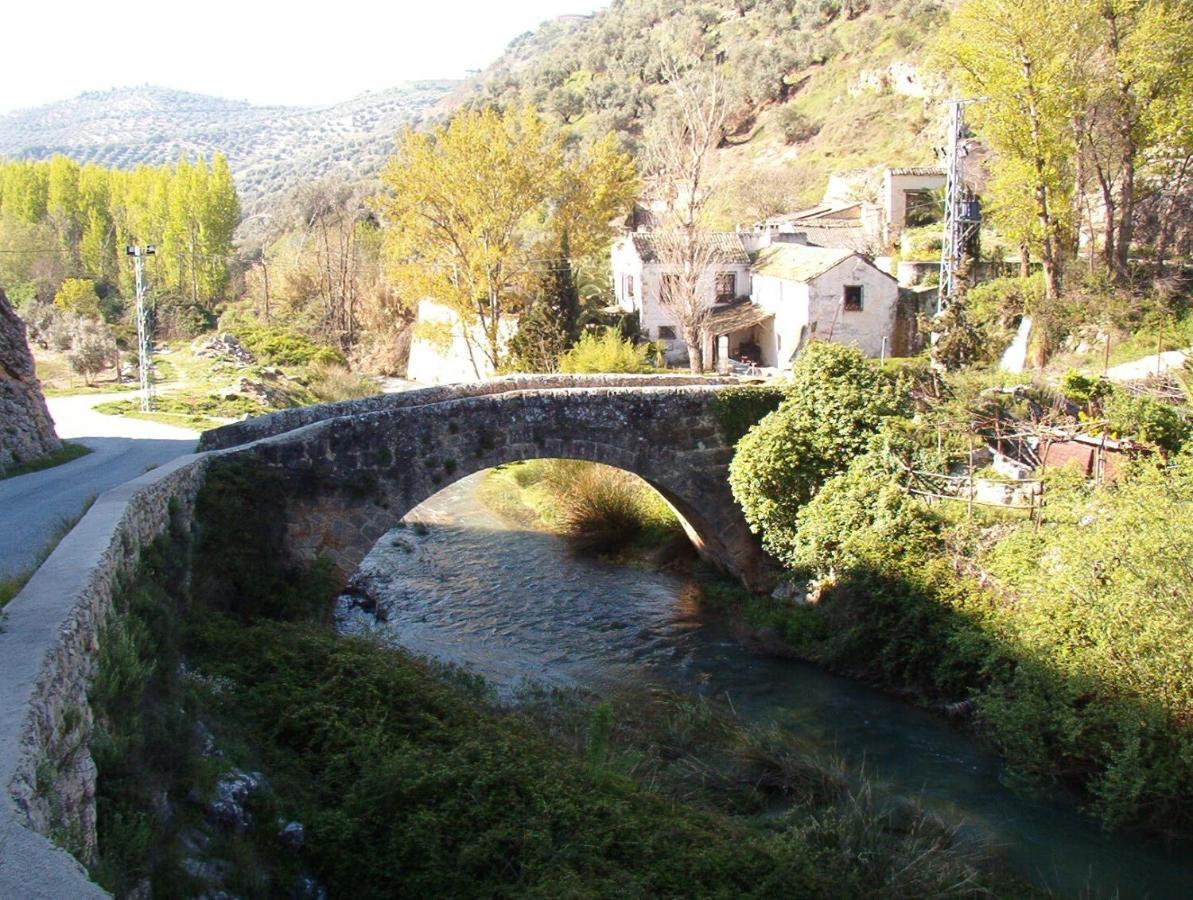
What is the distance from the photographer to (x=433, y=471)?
16.1 meters

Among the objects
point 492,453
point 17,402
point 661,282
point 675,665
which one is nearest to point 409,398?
point 492,453

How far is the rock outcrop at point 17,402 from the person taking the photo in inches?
619

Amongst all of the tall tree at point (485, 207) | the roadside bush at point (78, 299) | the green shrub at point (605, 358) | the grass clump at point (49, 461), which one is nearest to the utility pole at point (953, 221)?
the green shrub at point (605, 358)

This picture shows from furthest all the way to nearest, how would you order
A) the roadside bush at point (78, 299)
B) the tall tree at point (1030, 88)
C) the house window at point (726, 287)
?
1. the roadside bush at point (78, 299)
2. the house window at point (726, 287)
3. the tall tree at point (1030, 88)

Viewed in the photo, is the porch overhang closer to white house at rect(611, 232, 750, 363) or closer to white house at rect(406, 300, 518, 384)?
white house at rect(611, 232, 750, 363)

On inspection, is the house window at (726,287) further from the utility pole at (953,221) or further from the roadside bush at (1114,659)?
the roadside bush at (1114,659)

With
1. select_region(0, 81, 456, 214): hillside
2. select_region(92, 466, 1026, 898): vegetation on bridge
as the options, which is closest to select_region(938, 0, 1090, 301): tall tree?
select_region(92, 466, 1026, 898): vegetation on bridge

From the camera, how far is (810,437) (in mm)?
17469

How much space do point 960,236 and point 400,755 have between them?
1064 inches

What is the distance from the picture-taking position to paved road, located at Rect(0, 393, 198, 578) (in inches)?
426

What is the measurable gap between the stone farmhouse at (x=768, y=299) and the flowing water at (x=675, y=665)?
13.5 metres

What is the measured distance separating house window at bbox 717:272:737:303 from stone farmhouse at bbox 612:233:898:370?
39 mm

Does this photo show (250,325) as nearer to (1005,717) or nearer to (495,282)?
(495,282)

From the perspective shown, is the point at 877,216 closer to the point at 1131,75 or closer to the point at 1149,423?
the point at 1131,75
